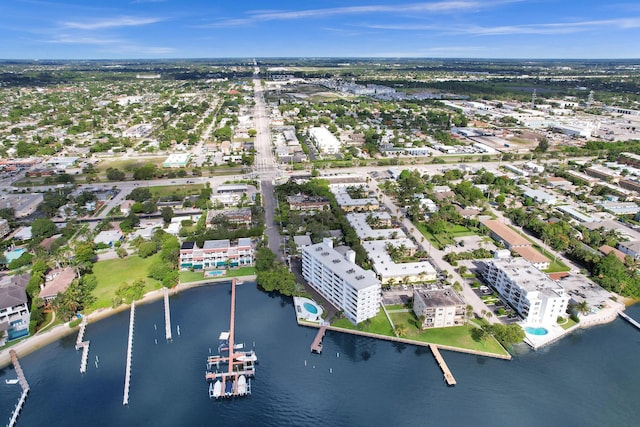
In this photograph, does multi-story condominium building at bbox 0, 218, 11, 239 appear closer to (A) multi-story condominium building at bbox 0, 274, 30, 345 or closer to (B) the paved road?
(A) multi-story condominium building at bbox 0, 274, 30, 345

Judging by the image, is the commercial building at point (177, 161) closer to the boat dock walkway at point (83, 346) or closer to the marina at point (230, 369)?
the boat dock walkway at point (83, 346)

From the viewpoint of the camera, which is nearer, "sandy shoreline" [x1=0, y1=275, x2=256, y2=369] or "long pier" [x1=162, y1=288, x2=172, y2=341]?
"sandy shoreline" [x1=0, y1=275, x2=256, y2=369]

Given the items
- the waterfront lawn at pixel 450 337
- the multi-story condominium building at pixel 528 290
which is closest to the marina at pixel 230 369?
the waterfront lawn at pixel 450 337

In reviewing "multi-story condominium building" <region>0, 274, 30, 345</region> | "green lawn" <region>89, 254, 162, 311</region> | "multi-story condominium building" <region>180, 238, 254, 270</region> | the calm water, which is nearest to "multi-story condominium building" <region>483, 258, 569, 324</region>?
the calm water

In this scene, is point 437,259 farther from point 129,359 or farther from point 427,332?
point 129,359

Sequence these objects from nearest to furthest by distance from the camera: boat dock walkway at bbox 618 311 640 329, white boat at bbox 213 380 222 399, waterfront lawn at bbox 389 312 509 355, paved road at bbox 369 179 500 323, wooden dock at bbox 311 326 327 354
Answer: white boat at bbox 213 380 222 399, waterfront lawn at bbox 389 312 509 355, wooden dock at bbox 311 326 327 354, boat dock walkway at bbox 618 311 640 329, paved road at bbox 369 179 500 323

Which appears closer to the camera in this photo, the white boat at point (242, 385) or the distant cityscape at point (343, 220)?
the white boat at point (242, 385)

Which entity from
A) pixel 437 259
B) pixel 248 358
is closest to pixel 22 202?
pixel 248 358
